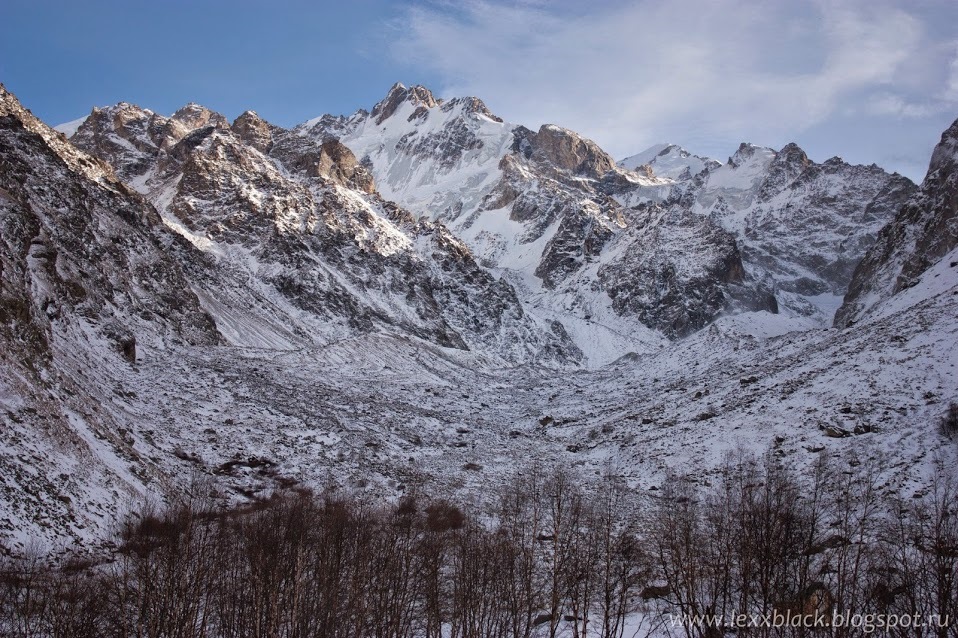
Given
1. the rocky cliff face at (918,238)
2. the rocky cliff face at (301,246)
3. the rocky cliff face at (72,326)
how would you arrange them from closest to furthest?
the rocky cliff face at (72,326) < the rocky cliff face at (918,238) < the rocky cliff face at (301,246)

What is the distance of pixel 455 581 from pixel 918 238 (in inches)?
3933

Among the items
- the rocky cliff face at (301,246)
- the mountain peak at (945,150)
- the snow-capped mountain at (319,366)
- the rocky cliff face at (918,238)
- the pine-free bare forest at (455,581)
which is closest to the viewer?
the pine-free bare forest at (455,581)

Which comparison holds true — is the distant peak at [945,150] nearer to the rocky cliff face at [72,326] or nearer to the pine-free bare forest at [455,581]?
the pine-free bare forest at [455,581]

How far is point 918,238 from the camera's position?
86.0 meters

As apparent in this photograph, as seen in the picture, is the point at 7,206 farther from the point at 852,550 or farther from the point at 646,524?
the point at 852,550

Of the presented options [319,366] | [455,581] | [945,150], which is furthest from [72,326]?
[945,150]

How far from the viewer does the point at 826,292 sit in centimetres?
19162

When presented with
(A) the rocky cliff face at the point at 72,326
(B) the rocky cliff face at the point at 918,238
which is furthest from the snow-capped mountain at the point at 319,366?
(B) the rocky cliff face at the point at 918,238

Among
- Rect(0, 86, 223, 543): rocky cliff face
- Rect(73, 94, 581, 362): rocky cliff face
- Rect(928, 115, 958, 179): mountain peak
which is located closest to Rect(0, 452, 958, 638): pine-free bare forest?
Rect(0, 86, 223, 543): rocky cliff face

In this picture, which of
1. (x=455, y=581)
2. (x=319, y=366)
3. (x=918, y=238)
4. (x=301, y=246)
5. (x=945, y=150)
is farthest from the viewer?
(x=301, y=246)

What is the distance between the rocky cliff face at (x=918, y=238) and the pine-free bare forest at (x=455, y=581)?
70.8 m

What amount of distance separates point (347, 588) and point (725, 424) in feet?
87.4

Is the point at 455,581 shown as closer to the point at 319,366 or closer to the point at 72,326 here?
the point at 72,326

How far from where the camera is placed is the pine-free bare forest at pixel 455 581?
11055 mm
